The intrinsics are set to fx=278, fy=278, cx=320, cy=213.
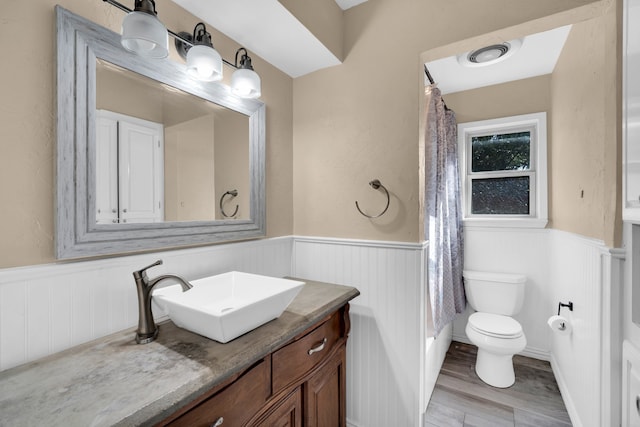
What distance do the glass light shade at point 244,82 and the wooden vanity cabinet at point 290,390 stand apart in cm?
114

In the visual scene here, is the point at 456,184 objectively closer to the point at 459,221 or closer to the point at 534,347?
the point at 459,221

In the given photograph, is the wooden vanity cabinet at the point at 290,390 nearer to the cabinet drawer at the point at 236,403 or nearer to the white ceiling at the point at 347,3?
the cabinet drawer at the point at 236,403

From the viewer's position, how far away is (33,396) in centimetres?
65

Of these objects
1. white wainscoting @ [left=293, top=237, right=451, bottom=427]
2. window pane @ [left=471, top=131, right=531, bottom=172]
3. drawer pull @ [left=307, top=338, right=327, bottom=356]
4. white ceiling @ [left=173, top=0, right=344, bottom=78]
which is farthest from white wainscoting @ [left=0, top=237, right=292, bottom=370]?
window pane @ [left=471, top=131, right=531, bottom=172]

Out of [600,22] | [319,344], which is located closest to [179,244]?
[319,344]

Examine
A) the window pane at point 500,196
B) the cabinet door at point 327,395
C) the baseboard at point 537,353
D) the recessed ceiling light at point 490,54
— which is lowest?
the baseboard at point 537,353

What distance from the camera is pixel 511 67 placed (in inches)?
86.2

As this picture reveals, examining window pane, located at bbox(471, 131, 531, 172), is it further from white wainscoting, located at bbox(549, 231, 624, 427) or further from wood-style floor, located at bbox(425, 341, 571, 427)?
wood-style floor, located at bbox(425, 341, 571, 427)

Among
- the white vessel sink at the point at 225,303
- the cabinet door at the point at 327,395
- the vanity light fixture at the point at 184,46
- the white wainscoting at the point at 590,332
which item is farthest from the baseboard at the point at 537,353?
the vanity light fixture at the point at 184,46

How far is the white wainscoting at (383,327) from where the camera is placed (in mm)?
1526

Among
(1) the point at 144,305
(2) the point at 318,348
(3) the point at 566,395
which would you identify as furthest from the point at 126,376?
(3) the point at 566,395

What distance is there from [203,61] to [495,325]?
2465mm

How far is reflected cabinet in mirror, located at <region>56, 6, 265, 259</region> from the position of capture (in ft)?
2.92

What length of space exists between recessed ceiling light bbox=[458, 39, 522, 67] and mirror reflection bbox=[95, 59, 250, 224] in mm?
1644
